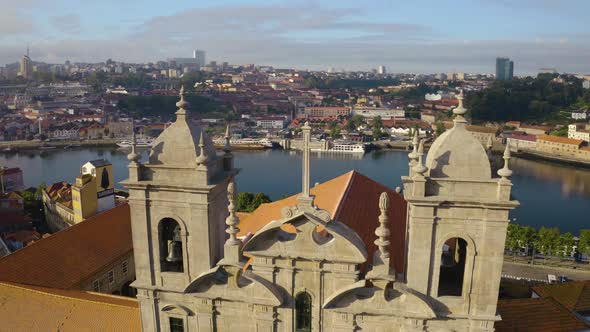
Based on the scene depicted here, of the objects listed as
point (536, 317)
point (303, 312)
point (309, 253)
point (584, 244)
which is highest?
point (309, 253)

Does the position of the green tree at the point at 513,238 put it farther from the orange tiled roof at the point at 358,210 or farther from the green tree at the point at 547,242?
the orange tiled roof at the point at 358,210

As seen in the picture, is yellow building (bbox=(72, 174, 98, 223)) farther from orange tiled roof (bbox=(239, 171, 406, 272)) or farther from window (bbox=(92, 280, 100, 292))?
orange tiled roof (bbox=(239, 171, 406, 272))

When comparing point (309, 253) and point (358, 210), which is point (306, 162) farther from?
point (358, 210)

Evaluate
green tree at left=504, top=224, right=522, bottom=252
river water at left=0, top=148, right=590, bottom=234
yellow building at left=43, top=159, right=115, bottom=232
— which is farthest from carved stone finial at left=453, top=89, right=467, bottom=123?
river water at left=0, top=148, right=590, bottom=234

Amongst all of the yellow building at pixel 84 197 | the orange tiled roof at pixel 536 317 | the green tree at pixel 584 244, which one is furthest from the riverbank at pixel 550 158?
the yellow building at pixel 84 197

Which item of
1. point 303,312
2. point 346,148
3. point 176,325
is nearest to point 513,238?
point 303,312
